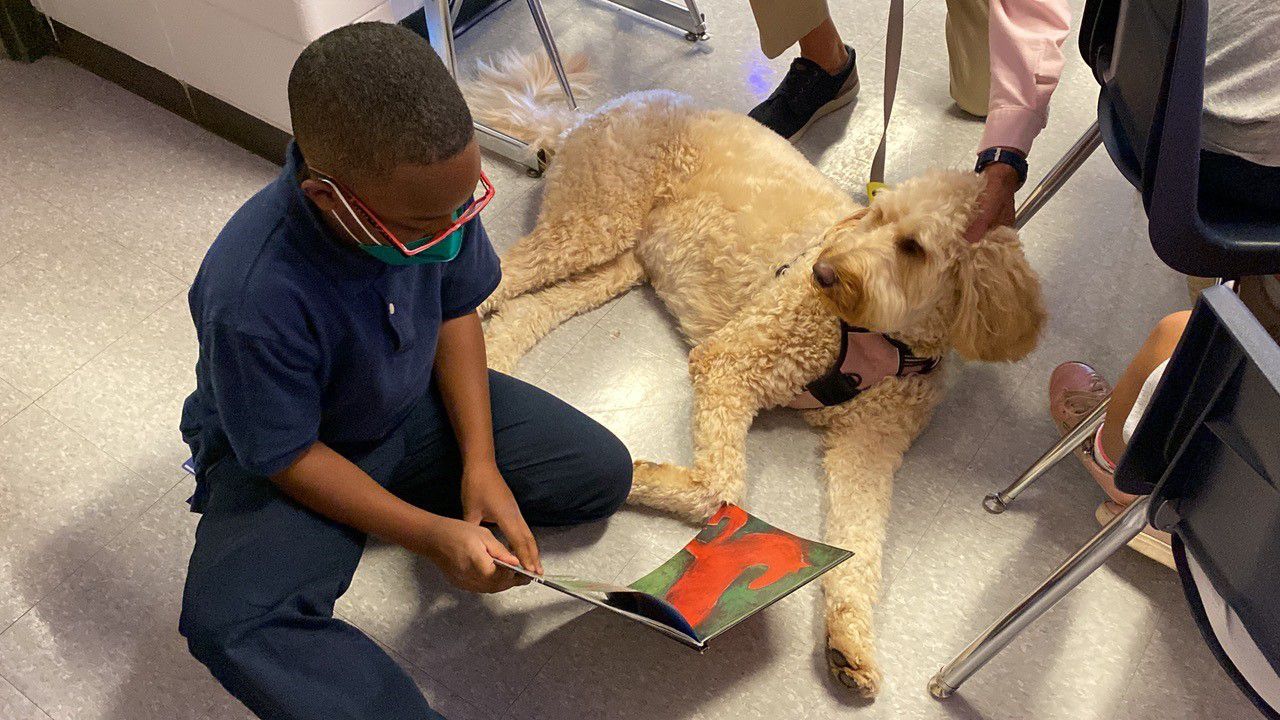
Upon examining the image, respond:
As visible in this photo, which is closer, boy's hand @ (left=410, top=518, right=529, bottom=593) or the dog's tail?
boy's hand @ (left=410, top=518, right=529, bottom=593)

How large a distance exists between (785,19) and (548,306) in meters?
0.83

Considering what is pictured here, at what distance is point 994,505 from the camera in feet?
5.72

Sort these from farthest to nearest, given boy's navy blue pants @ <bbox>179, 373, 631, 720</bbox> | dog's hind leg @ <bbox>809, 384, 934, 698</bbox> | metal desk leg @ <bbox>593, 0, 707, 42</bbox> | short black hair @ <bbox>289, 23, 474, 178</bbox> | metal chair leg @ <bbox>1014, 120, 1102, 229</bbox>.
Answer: metal desk leg @ <bbox>593, 0, 707, 42</bbox>, metal chair leg @ <bbox>1014, 120, 1102, 229</bbox>, dog's hind leg @ <bbox>809, 384, 934, 698</bbox>, boy's navy blue pants @ <bbox>179, 373, 631, 720</bbox>, short black hair @ <bbox>289, 23, 474, 178</bbox>

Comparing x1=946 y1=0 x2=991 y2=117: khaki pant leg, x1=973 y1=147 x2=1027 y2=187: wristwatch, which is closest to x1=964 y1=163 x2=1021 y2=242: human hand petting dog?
x1=973 y1=147 x2=1027 y2=187: wristwatch

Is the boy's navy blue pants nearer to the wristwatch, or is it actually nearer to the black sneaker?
the wristwatch

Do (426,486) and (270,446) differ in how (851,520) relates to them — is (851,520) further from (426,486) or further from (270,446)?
(270,446)

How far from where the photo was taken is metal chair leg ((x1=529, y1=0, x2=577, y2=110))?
224cm

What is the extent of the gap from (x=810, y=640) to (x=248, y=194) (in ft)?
4.99

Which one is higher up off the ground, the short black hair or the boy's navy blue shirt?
the short black hair

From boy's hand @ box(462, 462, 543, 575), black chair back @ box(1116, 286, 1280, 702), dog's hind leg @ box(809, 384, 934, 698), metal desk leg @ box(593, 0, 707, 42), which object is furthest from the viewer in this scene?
metal desk leg @ box(593, 0, 707, 42)

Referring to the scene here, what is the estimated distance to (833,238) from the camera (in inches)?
65.0

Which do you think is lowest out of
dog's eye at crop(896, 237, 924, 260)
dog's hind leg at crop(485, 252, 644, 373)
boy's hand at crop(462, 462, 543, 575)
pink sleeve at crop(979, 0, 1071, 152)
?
dog's hind leg at crop(485, 252, 644, 373)

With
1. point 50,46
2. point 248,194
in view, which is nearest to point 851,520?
point 248,194

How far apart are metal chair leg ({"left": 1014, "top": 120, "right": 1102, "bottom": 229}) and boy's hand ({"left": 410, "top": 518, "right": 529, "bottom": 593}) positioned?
1.02 meters
